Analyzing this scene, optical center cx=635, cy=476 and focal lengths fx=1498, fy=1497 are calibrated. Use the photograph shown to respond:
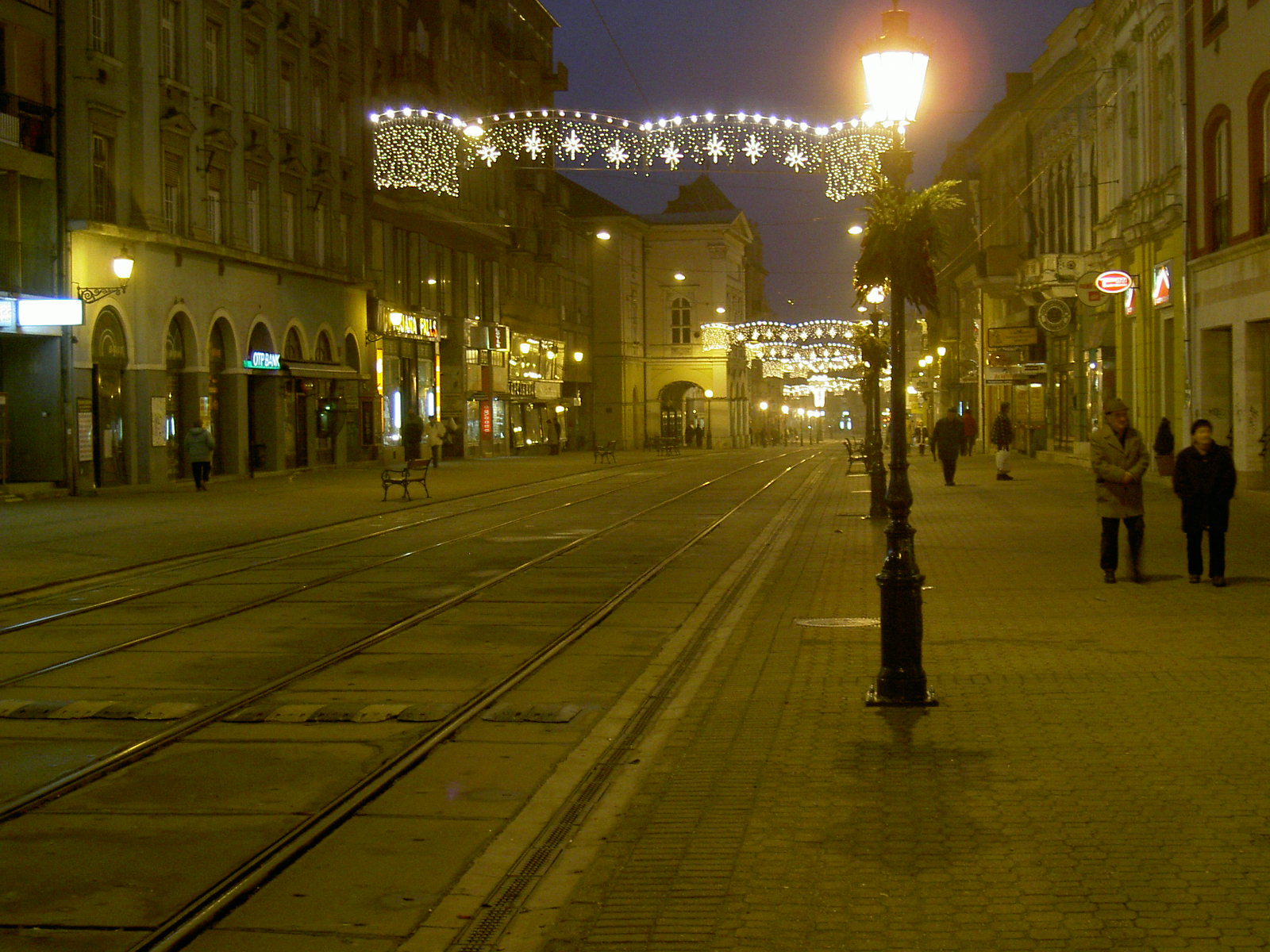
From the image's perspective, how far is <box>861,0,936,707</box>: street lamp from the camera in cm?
896

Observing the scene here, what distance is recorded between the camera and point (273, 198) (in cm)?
4094

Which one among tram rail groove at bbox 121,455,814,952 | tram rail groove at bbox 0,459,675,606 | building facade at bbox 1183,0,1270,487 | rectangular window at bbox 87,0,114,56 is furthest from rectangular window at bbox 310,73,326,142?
tram rail groove at bbox 121,455,814,952

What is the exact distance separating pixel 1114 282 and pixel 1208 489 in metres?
20.0

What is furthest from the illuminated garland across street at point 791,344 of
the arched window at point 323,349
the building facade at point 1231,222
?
the building facade at point 1231,222

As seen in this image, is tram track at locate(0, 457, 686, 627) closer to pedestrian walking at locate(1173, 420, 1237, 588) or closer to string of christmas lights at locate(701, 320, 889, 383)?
pedestrian walking at locate(1173, 420, 1237, 588)

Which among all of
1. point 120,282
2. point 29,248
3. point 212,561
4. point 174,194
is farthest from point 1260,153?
point 174,194

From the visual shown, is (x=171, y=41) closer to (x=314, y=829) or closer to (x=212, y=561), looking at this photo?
(x=212, y=561)

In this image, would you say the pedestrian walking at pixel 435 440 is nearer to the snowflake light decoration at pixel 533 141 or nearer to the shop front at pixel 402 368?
the shop front at pixel 402 368

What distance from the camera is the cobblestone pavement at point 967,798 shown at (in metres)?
5.19

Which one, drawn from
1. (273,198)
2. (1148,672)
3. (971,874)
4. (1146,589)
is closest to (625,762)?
(971,874)

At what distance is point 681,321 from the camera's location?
8875 centimetres

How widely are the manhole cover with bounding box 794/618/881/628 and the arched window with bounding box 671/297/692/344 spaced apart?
7576 centimetres

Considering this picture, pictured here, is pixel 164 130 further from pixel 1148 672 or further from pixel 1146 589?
pixel 1148 672

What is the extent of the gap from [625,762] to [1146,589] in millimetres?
8332
